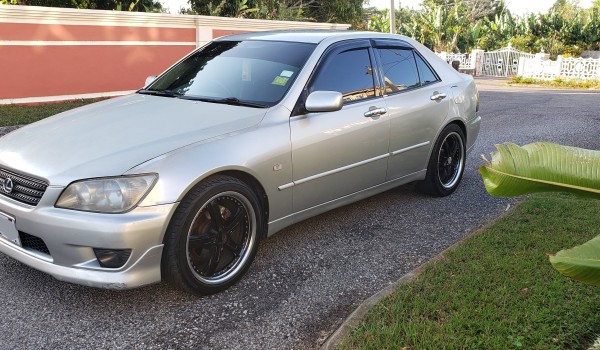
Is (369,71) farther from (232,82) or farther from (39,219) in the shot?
(39,219)

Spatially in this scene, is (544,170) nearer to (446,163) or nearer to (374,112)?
(374,112)

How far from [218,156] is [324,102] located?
0.93 m

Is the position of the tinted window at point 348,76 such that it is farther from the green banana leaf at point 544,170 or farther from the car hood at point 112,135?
the green banana leaf at point 544,170

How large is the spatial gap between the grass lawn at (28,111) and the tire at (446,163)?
23.8ft

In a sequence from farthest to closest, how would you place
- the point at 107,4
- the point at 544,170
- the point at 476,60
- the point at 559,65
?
1. the point at 476,60
2. the point at 559,65
3. the point at 107,4
4. the point at 544,170

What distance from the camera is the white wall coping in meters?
11.8

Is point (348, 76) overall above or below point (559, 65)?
above

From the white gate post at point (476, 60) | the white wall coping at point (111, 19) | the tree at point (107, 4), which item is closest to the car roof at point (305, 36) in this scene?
the white wall coping at point (111, 19)

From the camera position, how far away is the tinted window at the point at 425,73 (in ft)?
17.9

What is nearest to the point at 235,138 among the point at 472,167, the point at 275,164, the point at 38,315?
the point at 275,164

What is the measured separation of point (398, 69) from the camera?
518 cm

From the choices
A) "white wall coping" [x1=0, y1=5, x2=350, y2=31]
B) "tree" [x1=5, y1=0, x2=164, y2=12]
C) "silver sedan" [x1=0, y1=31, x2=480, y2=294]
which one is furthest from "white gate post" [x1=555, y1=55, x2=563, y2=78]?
"silver sedan" [x1=0, y1=31, x2=480, y2=294]

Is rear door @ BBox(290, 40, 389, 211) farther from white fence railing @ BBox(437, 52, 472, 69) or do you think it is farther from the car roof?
white fence railing @ BBox(437, 52, 472, 69)

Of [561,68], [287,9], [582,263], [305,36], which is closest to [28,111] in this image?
[305,36]
